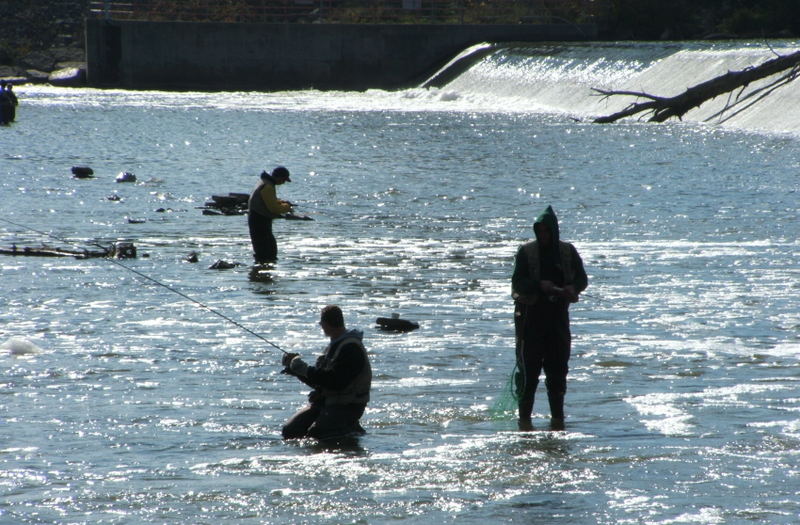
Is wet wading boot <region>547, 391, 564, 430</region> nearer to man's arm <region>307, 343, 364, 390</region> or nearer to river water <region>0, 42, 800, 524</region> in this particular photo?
river water <region>0, 42, 800, 524</region>

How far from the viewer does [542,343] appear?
10125mm

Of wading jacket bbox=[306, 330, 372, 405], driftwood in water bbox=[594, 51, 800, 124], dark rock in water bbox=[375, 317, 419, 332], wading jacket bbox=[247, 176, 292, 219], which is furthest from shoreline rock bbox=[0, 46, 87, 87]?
driftwood in water bbox=[594, 51, 800, 124]

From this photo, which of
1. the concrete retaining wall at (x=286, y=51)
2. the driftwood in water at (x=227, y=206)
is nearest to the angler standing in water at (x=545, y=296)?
the driftwood in water at (x=227, y=206)

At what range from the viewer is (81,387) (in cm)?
1241

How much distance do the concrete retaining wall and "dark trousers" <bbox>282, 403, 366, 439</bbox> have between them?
2405 inches

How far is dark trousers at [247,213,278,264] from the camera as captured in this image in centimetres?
1950

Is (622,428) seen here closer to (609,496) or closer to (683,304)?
(609,496)

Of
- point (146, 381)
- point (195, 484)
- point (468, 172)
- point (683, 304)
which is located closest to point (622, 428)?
point (195, 484)

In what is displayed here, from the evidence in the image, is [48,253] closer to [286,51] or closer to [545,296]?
[545,296]

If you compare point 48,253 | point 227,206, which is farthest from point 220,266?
point 227,206

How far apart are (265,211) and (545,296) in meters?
9.73

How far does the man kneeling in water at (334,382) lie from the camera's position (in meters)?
9.77

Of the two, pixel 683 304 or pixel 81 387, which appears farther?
pixel 683 304

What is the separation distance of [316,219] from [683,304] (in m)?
11.5
